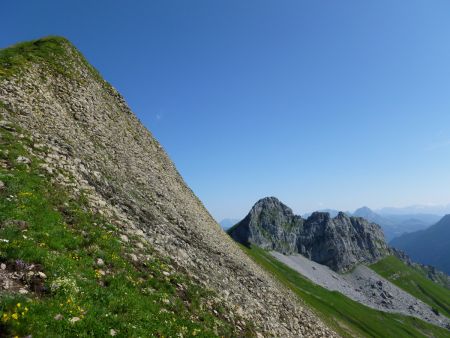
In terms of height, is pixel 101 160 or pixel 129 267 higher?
pixel 101 160

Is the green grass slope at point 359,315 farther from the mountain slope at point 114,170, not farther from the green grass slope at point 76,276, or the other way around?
the green grass slope at point 76,276

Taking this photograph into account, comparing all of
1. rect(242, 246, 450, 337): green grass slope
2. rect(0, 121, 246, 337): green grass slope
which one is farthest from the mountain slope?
rect(242, 246, 450, 337): green grass slope

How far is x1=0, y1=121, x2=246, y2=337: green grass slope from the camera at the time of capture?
1262 centimetres

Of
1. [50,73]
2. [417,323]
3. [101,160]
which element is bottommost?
[417,323]

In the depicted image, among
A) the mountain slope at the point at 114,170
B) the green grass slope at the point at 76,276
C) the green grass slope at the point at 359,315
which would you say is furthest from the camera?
the green grass slope at the point at 359,315

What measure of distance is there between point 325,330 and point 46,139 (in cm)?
3373

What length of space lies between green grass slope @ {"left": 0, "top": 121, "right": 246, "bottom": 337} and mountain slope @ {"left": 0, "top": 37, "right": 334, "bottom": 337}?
1.02 m

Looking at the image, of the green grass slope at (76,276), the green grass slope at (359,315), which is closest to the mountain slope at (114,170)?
the green grass slope at (76,276)

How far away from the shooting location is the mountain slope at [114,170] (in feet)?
82.8

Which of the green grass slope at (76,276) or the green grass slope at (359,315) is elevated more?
the green grass slope at (76,276)

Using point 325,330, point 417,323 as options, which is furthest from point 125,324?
point 417,323

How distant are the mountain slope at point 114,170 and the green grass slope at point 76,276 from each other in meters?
1.02

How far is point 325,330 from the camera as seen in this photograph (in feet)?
129

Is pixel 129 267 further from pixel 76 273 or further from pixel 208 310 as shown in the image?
pixel 208 310
